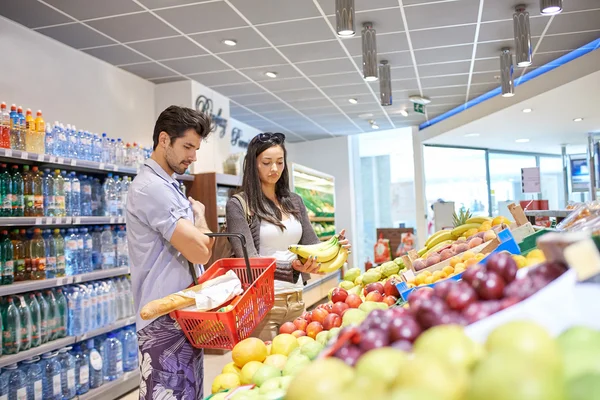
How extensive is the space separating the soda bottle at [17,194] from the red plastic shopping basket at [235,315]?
212 centimetres

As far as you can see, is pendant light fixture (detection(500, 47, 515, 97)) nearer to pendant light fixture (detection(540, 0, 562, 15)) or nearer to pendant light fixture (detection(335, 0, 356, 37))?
pendant light fixture (detection(540, 0, 562, 15))

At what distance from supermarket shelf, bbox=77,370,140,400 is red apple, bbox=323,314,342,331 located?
3.00 metres

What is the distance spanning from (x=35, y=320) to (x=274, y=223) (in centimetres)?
220

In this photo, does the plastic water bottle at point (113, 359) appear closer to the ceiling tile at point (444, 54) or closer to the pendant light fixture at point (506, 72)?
the ceiling tile at point (444, 54)

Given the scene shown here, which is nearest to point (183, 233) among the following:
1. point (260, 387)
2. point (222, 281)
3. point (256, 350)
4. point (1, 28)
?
point (222, 281)

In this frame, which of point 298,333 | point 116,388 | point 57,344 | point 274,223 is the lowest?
point 116,388

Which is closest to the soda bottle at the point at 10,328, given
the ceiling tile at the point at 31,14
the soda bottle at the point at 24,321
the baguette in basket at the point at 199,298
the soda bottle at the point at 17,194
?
the soda bottle at the point at 24,321

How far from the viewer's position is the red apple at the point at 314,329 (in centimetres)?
185

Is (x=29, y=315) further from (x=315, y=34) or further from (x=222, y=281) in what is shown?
(x=315, y=34)

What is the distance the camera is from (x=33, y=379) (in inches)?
147

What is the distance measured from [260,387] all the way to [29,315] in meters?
2.98

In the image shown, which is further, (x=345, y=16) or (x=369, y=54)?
(x=369, y=54)

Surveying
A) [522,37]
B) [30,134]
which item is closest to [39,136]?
[30,134]

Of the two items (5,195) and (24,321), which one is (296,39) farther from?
(24,321)
